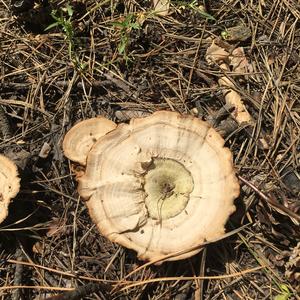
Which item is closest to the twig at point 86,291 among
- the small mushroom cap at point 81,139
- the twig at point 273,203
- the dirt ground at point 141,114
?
the dirt ground at point 141,114

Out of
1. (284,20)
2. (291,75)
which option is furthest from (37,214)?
(284,20)

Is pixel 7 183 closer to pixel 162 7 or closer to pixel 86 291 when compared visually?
pixel 86 291

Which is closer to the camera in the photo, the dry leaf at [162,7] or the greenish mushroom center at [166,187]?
the greenish mushroom center at [166,187]

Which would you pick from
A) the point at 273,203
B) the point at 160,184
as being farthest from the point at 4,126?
the point at 273,203

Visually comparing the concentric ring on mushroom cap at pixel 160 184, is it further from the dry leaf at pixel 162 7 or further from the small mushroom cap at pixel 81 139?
the dry leaf at pixel 162 7

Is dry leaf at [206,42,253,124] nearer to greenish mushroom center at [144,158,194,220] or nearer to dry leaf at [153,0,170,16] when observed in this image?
dry leaf at [153,0,170,16]

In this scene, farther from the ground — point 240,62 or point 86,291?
point 240,62
